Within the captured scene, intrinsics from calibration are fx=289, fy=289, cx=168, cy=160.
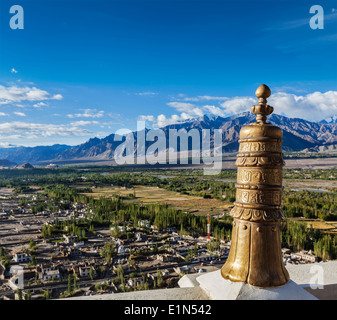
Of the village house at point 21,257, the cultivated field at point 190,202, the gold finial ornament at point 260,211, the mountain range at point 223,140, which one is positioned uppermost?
the mountain range at point 223,140

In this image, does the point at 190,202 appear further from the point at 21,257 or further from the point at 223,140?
the point at 223,140

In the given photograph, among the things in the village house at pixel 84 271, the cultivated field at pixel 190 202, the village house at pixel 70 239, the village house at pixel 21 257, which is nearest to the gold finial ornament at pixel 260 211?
the village house at pixel 84 271

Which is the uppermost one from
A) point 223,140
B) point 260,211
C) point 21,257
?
point 223,140

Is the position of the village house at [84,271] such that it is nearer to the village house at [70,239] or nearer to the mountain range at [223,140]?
the village house at [70,239]

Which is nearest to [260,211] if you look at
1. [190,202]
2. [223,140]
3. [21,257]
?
[21,257]

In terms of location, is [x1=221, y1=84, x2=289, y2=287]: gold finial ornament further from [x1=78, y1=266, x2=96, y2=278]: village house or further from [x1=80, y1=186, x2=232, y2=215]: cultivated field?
[x1=80, y1=186, x2=232, y2=215]: cultivated field
